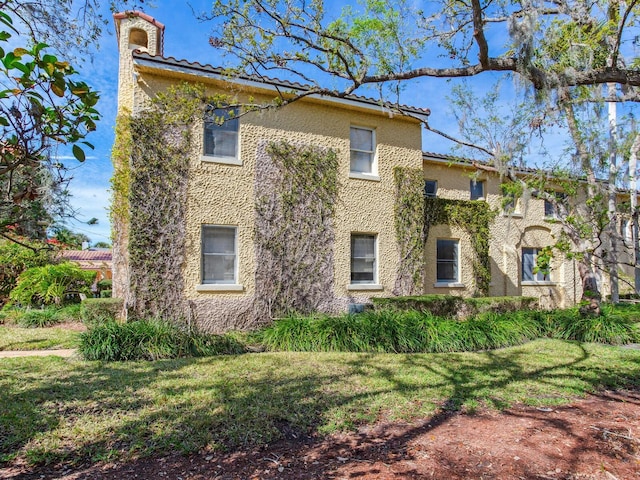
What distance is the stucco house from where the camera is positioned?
10773mm

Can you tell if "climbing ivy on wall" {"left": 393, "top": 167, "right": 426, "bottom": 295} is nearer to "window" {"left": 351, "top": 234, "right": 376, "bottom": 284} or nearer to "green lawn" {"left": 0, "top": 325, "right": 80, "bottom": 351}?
"window" {"left": 351, "top": 234, "right": 376, "bottom": 284}

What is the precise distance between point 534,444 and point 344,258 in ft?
28.1

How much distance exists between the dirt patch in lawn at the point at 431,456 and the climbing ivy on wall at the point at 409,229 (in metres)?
8.38

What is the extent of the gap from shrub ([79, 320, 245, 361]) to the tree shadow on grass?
1.69ft

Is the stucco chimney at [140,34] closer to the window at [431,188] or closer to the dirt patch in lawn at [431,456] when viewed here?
the window at [431,188]

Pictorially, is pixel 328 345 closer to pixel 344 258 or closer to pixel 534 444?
pixel 344 258

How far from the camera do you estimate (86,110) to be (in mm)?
2887

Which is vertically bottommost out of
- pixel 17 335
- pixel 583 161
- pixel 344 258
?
pixel 17 335

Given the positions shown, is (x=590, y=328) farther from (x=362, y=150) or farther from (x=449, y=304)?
(x=362, y=150)

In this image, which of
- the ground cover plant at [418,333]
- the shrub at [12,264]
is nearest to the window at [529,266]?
the ground cover plant at [418,333]

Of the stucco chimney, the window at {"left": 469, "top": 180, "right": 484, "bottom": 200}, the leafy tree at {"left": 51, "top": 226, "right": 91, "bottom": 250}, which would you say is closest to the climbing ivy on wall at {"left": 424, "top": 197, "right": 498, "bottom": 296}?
the window at {"left": 469, "top": 180, "right": 484, "bottom": 200}

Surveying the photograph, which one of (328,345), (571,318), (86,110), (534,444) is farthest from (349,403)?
(571,318)

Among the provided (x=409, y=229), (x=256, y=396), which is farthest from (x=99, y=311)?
(x=409, y=229)

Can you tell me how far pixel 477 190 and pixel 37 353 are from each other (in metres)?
15.9
